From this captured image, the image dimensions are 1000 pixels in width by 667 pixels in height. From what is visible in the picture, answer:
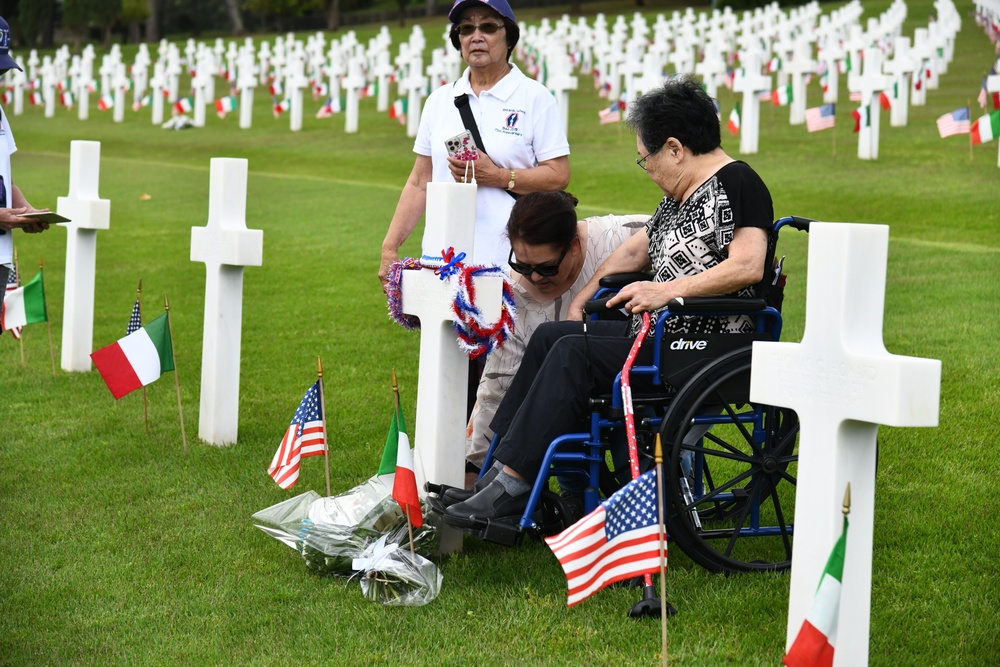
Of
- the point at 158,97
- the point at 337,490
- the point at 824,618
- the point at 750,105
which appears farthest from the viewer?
the point at 158,97

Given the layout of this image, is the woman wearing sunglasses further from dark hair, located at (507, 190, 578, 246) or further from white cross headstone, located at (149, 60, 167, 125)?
white cross headstone, located at (149, 60, 167, 125)

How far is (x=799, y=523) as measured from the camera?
338 cm

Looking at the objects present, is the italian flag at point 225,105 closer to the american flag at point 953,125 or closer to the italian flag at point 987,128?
the american flag at point 953,125

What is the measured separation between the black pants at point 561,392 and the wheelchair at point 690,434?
5cm

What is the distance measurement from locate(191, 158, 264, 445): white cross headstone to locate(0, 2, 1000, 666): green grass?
269mm

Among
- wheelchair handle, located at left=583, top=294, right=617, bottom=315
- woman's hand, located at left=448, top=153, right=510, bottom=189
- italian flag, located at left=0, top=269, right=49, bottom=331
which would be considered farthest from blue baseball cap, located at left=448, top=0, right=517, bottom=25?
italian flag, located at left=0, top=269, right=49, bottom=331

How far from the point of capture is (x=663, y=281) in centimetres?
453

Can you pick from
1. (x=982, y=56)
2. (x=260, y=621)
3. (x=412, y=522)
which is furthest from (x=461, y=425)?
(x=982, y=56)

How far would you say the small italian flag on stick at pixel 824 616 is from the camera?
9.84 ft

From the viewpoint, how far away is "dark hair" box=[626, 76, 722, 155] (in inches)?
175

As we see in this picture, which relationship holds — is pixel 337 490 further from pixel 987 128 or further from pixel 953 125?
pixel 953 125

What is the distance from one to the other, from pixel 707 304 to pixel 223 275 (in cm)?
285

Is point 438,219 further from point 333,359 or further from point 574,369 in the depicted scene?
point 333,359

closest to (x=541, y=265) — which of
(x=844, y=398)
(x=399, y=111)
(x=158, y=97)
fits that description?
(x=844, y=398)
